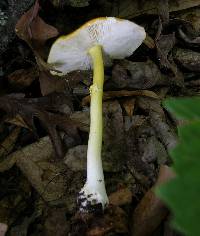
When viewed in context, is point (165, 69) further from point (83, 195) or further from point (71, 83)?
point (83, 195)

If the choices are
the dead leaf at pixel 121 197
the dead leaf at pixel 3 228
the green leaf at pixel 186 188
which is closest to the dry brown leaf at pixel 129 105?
the dead leaf at pixel 121 197

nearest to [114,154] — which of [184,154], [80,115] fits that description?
[80,115]

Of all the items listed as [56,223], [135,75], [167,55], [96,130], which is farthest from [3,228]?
[167,55]

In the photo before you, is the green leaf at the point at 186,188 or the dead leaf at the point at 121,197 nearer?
the green leaf at the point at 186,188

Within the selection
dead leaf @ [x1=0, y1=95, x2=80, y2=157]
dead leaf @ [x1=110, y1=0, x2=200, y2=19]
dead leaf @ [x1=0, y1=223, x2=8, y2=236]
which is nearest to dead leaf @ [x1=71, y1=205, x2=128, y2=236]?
Result: dead leaf @ [x1=0, y1=223, x2=8, y2=236]

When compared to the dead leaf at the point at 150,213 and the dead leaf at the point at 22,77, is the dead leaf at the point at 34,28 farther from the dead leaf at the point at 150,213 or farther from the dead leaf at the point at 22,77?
the dead leaf at the point at 150,213

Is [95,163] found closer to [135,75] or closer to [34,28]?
[135,75]

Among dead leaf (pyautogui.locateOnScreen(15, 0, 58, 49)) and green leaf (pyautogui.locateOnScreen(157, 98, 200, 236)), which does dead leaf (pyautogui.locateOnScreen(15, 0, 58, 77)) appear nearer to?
dead leaf (pyautogui.locateOnScreen(15, 0, 58, 49))
